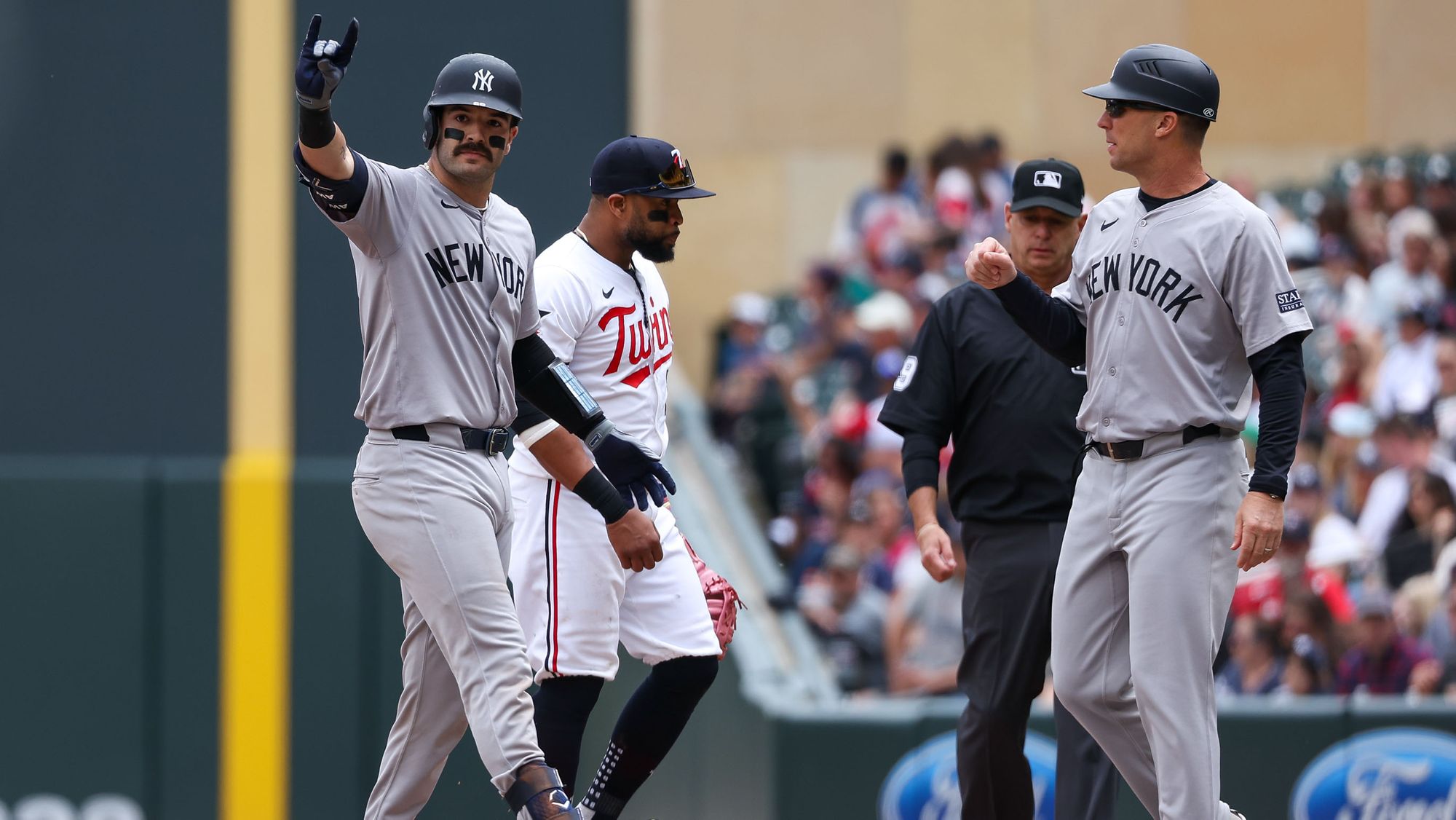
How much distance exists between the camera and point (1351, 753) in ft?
21.9

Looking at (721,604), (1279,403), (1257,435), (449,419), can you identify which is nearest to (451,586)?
(449,419)

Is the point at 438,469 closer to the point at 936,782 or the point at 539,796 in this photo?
the point at 539,796

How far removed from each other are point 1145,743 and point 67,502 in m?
4.49

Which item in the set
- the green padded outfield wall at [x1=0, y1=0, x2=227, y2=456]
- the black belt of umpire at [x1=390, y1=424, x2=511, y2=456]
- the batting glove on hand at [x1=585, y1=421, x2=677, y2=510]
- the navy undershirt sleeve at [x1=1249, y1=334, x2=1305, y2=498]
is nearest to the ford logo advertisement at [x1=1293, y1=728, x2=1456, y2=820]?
the navy undershirt sleeve at [x1=1249, y1=334, x2=1305, y2=498]

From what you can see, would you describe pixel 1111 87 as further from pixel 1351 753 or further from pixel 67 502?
pixel 67 502

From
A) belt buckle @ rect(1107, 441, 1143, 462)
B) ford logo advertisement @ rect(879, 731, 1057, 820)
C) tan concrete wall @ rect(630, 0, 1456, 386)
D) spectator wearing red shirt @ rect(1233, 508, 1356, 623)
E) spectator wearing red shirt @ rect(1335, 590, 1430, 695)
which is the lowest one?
ford logo advertisement @ rect(879, 731, 1057, 820)

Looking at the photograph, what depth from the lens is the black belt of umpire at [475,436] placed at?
4332mm

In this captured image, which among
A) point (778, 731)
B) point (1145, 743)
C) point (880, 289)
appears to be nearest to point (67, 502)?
point (778, 731)

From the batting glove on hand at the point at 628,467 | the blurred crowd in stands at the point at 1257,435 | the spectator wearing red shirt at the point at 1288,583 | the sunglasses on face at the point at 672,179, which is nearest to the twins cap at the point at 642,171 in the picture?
the sunglasses on face at the point at 672,179

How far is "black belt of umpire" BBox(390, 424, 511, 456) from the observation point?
433 cm

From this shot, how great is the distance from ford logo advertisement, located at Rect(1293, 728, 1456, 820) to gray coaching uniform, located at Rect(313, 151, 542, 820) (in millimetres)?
3627

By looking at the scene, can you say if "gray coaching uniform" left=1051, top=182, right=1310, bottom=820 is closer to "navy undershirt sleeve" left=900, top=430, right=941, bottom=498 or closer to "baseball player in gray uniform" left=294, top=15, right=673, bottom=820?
"navy undershirt sleeve" left=900, top=430, right=941, bottom=498

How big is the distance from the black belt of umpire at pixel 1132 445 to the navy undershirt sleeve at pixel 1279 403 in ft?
0.42

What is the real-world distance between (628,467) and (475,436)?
0.44 meters
